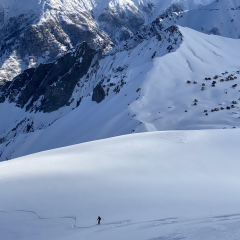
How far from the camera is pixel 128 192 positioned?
13.6 m

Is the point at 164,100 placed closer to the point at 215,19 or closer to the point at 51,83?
the point at 51,83

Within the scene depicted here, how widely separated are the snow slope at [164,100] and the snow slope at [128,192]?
11926 millimetres

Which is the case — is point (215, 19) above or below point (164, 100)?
above

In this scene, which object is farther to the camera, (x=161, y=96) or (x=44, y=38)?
(x=44, y=38)

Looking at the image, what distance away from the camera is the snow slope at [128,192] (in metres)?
10.4

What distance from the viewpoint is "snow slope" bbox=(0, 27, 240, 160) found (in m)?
32.3

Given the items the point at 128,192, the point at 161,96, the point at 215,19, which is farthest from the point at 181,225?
the point at 215,19

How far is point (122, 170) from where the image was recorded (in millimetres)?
15742

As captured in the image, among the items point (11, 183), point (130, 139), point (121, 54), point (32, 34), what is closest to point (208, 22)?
point (121, 54)

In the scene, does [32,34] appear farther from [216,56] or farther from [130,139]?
[130,139]

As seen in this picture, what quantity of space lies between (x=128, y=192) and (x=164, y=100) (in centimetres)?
2484

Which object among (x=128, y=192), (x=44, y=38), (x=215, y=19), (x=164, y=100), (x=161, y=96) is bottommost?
(x=128, y=192)

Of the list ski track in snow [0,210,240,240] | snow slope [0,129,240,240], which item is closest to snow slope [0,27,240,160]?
snow slope [0,129,240,240]

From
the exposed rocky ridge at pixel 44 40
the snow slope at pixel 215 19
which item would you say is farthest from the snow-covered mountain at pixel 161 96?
the exposed rocky ridge at pixel 44 40
